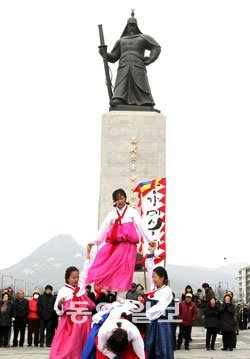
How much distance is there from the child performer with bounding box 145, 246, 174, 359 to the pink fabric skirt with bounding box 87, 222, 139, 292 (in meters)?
0.34

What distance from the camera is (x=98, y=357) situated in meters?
4.50

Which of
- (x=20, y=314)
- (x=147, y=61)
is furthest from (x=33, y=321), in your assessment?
(x=147, y=61)

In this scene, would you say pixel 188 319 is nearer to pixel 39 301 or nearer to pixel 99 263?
pixel 39 301

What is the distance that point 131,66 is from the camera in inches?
590

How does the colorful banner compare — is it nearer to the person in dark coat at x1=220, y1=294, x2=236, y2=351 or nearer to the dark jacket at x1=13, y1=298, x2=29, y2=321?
the person in dark coat at x1=220, y1=294, x2=236, y2=351

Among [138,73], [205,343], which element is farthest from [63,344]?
[138,73]

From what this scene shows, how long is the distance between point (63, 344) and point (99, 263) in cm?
85

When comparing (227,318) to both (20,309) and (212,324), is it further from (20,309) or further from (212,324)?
(20,309)

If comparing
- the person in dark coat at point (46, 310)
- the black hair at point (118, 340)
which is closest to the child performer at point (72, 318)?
the black hair at point (118, 340)

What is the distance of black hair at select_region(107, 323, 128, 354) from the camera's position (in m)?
4.21

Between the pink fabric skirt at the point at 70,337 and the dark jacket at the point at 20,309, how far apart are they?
18.4 feet

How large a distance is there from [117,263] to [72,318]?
68cm

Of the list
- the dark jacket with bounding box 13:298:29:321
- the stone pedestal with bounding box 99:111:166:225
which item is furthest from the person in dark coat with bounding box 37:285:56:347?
the stone pedestal with bounding box 99:111:166:225

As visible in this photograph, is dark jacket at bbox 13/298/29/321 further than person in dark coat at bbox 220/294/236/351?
Yes
